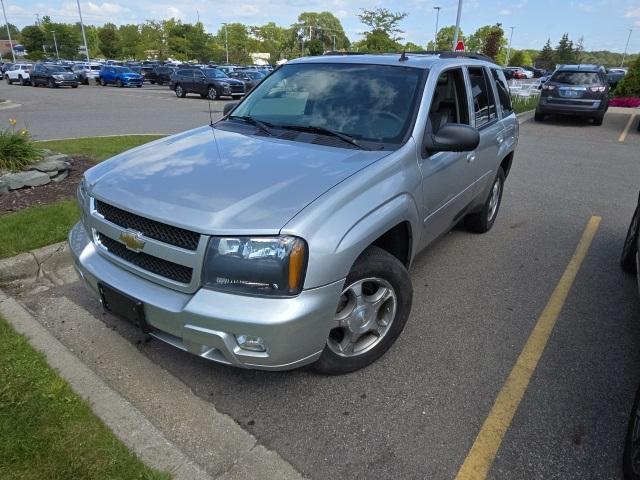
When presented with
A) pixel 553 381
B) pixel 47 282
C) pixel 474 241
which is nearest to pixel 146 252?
pixel 47 282

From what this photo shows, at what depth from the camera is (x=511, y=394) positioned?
2789mm

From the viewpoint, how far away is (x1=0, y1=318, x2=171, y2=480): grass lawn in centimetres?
209

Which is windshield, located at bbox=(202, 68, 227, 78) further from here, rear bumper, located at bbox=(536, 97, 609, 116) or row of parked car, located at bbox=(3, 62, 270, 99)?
rear bumper, located at bbox=(536, 97, 609, 116)

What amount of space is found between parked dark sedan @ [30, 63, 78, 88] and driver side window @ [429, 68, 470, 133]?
34725 mm

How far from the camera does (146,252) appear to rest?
2418 millimetres

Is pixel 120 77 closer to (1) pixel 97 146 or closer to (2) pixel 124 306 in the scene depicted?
(1) pixel 97 146

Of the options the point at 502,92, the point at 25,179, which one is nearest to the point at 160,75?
the point at 25,179

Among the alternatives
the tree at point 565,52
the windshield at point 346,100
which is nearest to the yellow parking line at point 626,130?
the windshield at point 346,100

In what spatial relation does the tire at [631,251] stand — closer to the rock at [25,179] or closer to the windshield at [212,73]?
the rock at [25,179]

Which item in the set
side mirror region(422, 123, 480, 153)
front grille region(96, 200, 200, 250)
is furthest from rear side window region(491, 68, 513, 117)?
front grille region(96, 200, 200, 250)

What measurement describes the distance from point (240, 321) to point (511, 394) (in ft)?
5.60

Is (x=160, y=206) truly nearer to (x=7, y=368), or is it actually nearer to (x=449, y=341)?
(x=7, y=368)

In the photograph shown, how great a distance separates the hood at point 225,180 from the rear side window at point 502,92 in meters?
2.74

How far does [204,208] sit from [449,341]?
1.97m
